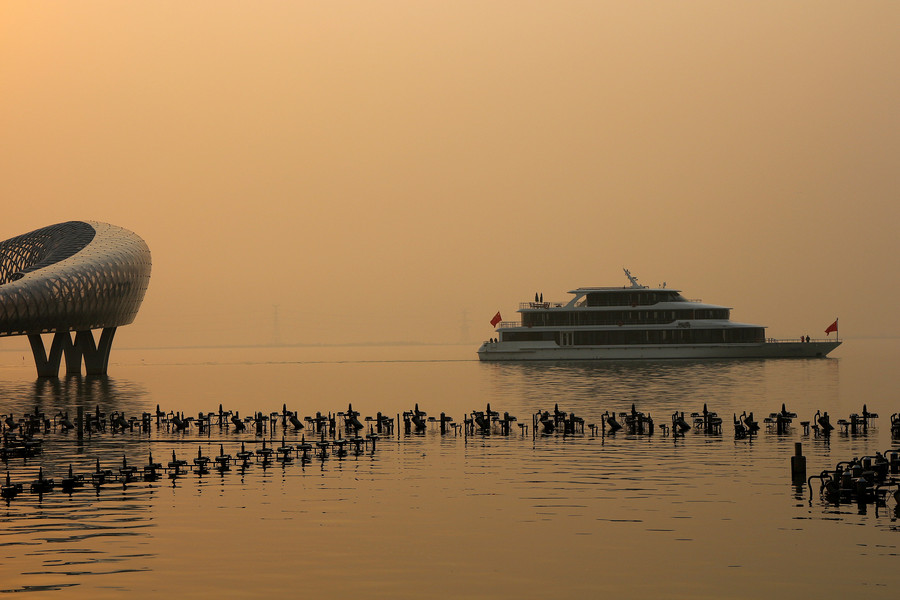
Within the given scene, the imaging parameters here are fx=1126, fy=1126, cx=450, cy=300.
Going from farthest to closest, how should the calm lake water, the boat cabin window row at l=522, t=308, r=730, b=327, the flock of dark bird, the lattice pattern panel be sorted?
the boat cabin window row at l=522, t=308, r=730, b=327 < the lattice pattern panel < the flock of dark bird < the calm lake water

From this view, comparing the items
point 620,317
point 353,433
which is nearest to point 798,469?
point 353,433

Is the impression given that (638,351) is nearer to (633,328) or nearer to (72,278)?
(633,328)

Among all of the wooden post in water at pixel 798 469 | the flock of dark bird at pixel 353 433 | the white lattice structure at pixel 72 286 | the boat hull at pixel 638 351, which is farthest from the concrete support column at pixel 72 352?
the wooden post in water at pixel 798 469

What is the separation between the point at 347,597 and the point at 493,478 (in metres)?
16.8

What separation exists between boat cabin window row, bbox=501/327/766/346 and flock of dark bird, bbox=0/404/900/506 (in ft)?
240

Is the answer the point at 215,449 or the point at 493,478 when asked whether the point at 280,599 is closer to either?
the point at 493,478

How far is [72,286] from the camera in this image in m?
115

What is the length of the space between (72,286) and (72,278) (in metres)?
1.02

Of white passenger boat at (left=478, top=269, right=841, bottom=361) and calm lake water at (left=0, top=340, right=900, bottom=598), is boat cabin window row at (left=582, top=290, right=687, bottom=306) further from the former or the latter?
calm lake water at (left=0, top=340, right=900, bottom=598)

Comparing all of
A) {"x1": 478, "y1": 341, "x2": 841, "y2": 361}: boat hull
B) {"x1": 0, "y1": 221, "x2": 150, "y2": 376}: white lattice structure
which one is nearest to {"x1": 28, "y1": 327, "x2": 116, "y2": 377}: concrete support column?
{"x1": 0, "y1": 221, "x2": 150, "y2": 376}: white lattice structure

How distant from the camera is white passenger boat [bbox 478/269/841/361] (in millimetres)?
Answer: 139625

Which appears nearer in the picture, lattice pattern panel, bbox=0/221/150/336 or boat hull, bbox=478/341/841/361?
lattice pattern panel, bbox=0/221/150/336

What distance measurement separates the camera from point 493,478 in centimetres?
4006

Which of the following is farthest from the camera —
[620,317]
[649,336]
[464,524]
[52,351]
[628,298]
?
[649,336]
